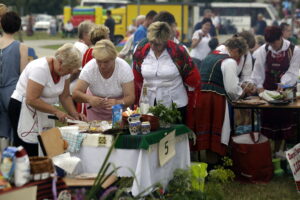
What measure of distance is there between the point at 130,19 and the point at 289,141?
23.6 m

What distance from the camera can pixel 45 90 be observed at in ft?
18.4

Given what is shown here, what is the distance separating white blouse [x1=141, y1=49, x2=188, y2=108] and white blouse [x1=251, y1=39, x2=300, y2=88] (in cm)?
193

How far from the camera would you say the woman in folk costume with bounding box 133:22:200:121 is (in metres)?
6.44

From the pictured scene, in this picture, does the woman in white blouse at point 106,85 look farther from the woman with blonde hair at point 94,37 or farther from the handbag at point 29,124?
the woman with blonde hair at point 94,37

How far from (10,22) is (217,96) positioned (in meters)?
2.35

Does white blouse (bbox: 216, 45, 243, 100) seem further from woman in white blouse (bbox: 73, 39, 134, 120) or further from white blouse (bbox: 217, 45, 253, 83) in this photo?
woman in white blouse (bbox: 73, 39, 134, 120)

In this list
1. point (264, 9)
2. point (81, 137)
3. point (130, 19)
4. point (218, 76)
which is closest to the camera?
point (81, 137)

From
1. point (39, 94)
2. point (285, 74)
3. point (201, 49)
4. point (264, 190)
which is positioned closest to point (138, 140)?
point (39, 94)

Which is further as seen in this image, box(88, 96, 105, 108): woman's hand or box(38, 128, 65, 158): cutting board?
box(88, 96, 105, 108): woman's hand

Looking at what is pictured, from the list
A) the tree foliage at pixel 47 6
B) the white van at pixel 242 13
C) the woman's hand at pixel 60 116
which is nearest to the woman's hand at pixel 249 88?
the woman's hand at pixel 60 116

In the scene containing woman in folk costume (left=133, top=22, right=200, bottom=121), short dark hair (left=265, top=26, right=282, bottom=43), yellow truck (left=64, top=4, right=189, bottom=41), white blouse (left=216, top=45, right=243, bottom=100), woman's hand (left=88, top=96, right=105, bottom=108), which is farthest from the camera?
yellow truck (left=64, top=4, right=189, bottom=41)

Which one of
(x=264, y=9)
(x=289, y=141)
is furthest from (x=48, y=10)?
(x=289, y=141)

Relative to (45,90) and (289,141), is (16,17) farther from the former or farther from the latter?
(289,141)

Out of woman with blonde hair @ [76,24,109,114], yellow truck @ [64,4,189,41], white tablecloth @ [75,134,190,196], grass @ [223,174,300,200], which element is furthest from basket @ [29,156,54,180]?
yellow truck @ [64,4,189,41]
